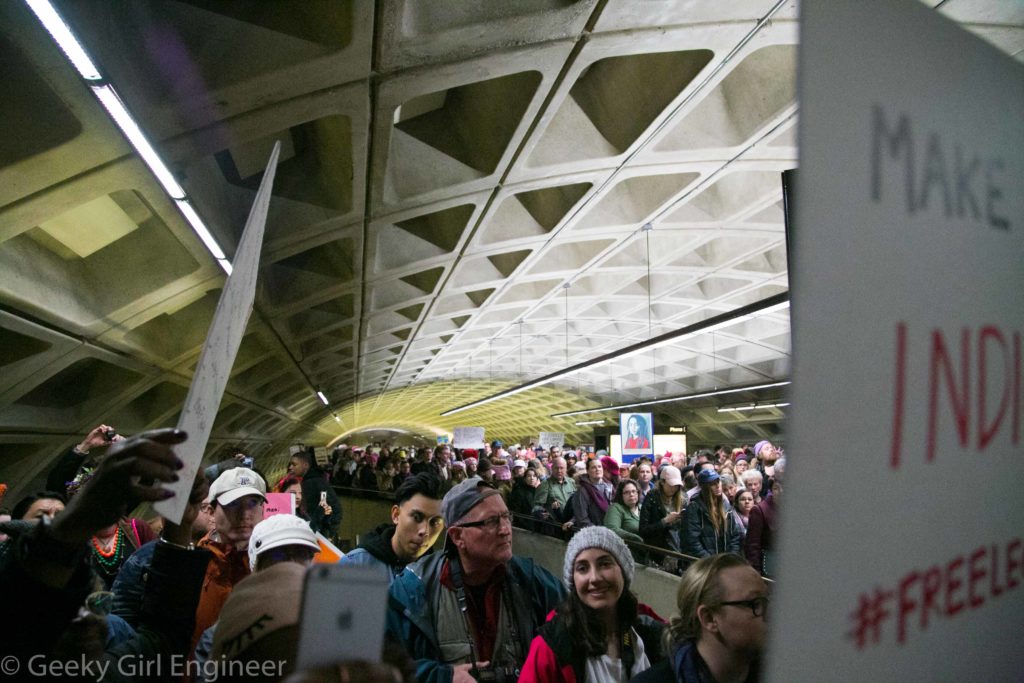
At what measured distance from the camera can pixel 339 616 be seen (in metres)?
0.54

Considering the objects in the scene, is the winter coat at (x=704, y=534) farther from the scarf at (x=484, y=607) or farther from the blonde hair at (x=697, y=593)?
the blonde hair at (x=697, y=593)

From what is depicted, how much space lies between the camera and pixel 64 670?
1095 millimetres

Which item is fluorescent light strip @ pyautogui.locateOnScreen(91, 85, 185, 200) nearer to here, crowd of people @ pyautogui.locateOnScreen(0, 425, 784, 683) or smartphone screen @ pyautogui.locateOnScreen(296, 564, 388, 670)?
crowd of people @ pyautogui.locateOnScreen(0, 425, 784, 683)

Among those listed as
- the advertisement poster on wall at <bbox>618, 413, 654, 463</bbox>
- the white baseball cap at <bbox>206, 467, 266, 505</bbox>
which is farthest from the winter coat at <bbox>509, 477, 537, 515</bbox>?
the white baseball cap at <bbox>206, 467, 266, 505</bbox>

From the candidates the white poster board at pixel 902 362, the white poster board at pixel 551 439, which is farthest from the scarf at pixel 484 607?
the white poster board at pixel 551 439

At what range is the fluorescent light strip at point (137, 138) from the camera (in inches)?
151

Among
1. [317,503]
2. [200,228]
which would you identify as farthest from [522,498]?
[200,228]

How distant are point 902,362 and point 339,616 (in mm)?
686

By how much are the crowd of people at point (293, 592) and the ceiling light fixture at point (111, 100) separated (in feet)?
7.31

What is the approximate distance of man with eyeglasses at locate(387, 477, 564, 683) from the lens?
233 centimetres

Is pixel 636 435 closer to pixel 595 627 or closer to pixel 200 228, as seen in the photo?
pixel 200 228

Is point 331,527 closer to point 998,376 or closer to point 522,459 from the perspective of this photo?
point 998,376

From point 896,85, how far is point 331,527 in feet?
24.7

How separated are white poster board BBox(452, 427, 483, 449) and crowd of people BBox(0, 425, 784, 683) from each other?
675 inches
